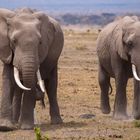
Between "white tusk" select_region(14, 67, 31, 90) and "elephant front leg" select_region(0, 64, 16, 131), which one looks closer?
"white tusk" select_region(14, 67, 31, 90)

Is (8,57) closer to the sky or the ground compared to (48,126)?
closer to the sky

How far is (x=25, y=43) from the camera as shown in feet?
37.9

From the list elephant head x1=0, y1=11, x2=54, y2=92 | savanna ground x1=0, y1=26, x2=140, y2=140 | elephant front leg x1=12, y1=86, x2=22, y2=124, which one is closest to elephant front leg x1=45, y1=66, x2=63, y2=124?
savanna ground x1=0, y1=26, x2=140, y2=140

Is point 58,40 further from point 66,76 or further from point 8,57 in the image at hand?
point 66,76

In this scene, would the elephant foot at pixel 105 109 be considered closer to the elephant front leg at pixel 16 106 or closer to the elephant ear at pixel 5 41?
the elephant front leg at pixel 16 106

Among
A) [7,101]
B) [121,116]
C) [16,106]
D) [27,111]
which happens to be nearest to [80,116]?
[121,116]

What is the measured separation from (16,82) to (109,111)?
4.69 m

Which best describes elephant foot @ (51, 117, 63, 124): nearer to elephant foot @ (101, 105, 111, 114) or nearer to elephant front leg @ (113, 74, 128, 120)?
elephant front leg @ (113, 74, 128, 120)

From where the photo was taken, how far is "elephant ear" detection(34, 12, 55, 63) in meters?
12.0

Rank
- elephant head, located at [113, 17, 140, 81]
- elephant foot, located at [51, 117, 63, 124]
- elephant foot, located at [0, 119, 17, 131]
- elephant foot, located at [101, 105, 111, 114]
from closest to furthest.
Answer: elephant foot, located at [0, 119, 17, 131] → elephant foot, located at [51, 117, 63, 124] → elephant head, located at [113, 17, 140, 81] → elephant foot, located at [101, 105, 111, 114]

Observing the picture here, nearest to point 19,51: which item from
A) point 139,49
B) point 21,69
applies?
point 21,69

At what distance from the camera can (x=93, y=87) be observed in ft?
65.3

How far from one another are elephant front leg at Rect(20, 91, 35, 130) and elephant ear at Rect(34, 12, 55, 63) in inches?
24.5

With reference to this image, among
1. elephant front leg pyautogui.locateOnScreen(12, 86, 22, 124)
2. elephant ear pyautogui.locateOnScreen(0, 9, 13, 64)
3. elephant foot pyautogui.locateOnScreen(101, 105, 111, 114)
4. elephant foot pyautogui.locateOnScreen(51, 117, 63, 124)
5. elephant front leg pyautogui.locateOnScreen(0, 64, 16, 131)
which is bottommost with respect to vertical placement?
elephant foot pyautogui.locateOnScreen(101, 105, 111, 114)
